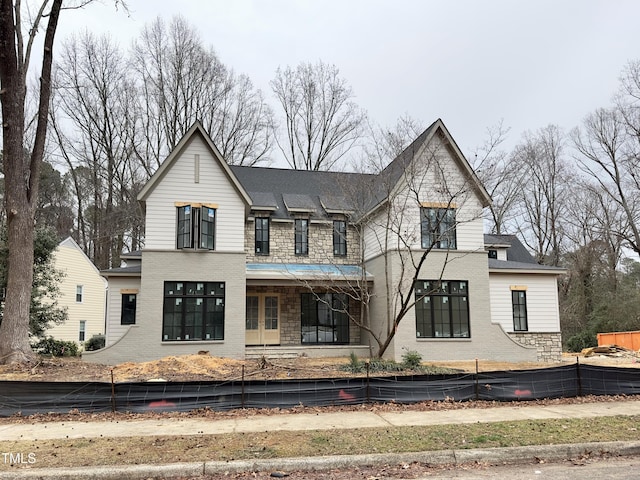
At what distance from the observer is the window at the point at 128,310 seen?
64.4 ft

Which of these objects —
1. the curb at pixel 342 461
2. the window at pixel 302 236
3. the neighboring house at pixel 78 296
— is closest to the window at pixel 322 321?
the window at pixel 302 236

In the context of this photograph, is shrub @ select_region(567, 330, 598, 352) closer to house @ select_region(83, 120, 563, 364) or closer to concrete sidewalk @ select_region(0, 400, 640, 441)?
house @ select_region(83, 120, 563, 364)

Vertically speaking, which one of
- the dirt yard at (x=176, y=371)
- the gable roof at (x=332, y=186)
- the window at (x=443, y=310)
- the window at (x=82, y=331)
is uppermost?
the gable roof at (x=332, y=186)

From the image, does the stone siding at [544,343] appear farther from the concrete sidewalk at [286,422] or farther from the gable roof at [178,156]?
the gable roof at [178,156]

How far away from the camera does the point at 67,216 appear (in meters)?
39.7

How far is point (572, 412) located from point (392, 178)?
10.8m

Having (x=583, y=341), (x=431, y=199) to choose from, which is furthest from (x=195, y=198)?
(x=583, y=341)

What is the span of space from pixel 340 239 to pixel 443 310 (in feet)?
20.0

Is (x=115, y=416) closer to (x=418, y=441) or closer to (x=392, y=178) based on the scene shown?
(x=418, y=441)

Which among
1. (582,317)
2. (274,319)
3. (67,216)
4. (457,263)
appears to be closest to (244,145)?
(67,216)

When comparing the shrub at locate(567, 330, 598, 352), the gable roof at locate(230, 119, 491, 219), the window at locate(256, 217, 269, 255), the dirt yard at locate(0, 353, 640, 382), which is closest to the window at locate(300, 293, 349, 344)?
the window at locate(256, 217, 269, 255)

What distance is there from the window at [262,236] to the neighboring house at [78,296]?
51.8 ft

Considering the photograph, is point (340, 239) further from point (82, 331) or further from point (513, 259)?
point (82, 331)

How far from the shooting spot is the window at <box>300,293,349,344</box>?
21328 millimetres
